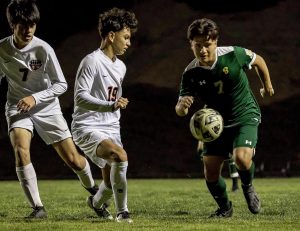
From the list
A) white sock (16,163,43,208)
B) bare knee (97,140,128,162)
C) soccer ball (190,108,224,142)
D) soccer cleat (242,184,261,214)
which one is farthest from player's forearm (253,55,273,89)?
white sock (16,163,43,208)

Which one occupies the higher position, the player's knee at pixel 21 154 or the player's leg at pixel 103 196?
the player's knee at pixel 21 154

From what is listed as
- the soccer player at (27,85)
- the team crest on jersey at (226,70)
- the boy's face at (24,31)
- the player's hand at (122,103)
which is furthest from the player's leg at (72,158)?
the team crest on jersey at (226,70)

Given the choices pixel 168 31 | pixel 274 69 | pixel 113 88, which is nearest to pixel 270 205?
pixel 113 88

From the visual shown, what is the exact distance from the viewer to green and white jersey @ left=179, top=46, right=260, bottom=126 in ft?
24.8

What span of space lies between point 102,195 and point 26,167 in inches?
30.5

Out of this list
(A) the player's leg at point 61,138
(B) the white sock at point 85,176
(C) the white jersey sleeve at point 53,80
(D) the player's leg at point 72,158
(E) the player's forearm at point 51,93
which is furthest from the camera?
(B) the white sock at point 85,176

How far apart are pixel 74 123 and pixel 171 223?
128cm

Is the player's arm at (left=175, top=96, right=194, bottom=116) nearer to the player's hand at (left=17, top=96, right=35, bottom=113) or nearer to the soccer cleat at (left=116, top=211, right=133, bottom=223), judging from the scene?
the soccer cleat at (left=116, top=211, right=133, bottom=223)

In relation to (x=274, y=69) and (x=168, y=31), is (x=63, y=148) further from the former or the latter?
(x=168, y=31)

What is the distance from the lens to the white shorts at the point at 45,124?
7.51 m

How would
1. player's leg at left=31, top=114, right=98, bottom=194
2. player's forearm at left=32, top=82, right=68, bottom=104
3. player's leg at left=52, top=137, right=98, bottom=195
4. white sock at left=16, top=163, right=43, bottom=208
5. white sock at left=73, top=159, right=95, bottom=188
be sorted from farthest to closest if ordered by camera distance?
1. white sock at left=73, top=159, right=95, bottom=188
2. player's leg at left=52, top=137, right=98, bottom=195
3. player's leg at left=31, top=114, right=98, bottom=194
4. white sock at left=16, top=163, right=43, bottom=208
5. player's forearm at left=32, top=82, right=68, bottom=104

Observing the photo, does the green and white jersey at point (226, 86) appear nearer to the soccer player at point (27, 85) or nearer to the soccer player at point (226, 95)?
the soccer player at point (226, 95)

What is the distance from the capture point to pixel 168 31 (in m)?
36.3

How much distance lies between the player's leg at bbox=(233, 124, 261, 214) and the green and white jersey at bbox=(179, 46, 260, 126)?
138mm
